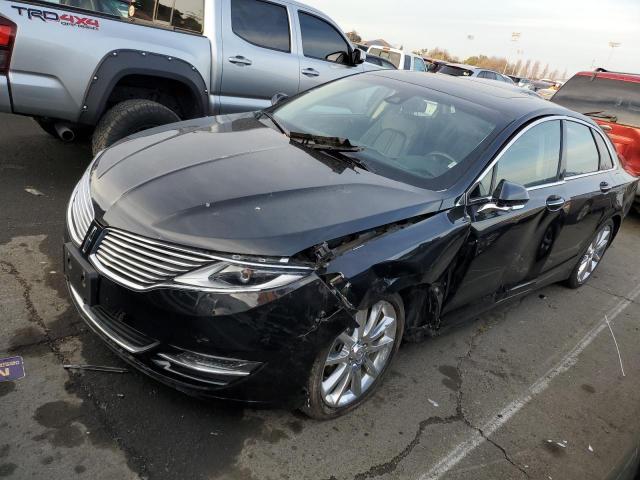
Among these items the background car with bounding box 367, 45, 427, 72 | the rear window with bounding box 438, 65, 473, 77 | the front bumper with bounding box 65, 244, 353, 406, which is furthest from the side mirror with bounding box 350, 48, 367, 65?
the rear window with bounding box 438, 65, 473, 77

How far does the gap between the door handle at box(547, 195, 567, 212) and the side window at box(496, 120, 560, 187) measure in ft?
0.42

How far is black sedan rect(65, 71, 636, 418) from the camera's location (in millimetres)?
2221

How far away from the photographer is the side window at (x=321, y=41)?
6.07 meters

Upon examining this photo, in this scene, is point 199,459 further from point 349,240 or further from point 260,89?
point 260,89

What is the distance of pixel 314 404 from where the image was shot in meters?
2.54

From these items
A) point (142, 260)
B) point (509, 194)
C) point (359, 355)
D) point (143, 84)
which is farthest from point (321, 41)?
point (142, 260)

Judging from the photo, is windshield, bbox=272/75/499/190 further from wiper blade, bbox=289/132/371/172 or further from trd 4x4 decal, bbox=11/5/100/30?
trd 4x4 decal, bbox=11/5/100/30

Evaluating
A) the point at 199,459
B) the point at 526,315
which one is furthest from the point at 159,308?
the point at 526,315

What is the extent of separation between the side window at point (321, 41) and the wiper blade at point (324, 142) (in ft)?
10.2

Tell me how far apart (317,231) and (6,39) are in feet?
9.60

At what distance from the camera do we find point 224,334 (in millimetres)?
2186

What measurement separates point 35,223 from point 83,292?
6.73 ft

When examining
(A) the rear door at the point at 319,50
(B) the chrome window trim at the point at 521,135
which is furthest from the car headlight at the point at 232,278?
(A) the rear door at the point at 319,50

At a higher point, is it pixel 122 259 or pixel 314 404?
pixel 122 259
